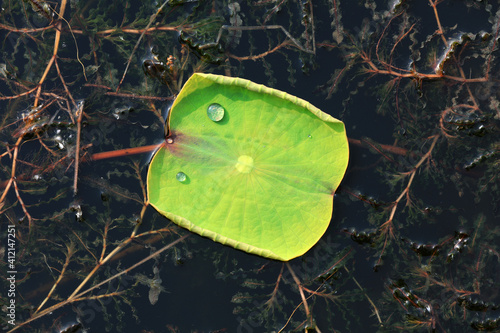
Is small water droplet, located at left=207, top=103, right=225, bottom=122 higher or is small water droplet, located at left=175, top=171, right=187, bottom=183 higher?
small water droplet, located at left=207, top=103, right=225, bottom=122

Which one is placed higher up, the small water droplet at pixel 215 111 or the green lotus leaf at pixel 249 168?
the small water droplet at pixel 215 111

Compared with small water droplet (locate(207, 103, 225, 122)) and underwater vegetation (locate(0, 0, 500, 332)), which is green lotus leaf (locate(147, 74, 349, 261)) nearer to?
small water droplet (locate(207, 103, 225, 122))

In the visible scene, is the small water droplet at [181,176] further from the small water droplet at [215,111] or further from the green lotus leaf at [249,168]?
the small water droplet at [215,111]

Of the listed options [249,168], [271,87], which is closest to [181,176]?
[249,168]

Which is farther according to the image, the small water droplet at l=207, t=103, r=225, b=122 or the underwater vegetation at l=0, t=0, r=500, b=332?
the underwater vegetation at l=0, t=0, r=500, b=332

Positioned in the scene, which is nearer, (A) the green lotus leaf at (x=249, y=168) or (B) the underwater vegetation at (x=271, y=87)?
(A) the green lotus leaf at (x=249, y=168)

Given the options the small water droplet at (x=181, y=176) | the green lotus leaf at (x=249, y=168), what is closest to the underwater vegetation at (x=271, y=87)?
the green lotus leaf at (x=249, y=168)

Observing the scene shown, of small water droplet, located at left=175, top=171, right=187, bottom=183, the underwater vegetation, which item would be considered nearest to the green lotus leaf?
small water droplet, located at left=175, top=171, right=187, bottom=183

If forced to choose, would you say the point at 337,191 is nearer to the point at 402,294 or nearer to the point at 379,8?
the point at 402,294

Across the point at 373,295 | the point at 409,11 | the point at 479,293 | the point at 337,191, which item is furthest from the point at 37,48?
the point at 479,293
